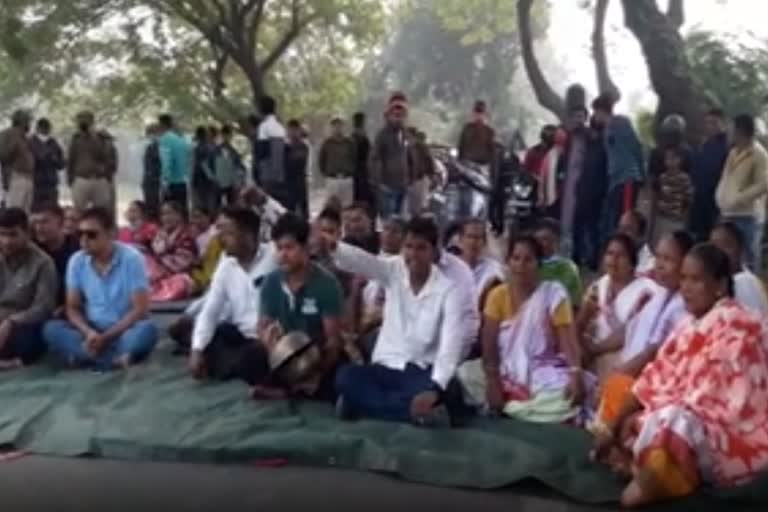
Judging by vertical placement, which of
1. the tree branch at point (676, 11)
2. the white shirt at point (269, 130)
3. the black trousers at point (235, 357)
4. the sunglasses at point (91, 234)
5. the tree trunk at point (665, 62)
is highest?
the tree branch at point (676, 11)

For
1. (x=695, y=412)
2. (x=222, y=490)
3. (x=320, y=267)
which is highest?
(x=320, y=267)

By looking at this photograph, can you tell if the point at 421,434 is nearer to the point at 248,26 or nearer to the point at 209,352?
the point at 209,352

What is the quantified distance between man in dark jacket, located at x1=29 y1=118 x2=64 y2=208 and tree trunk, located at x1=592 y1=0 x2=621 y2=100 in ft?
22.7

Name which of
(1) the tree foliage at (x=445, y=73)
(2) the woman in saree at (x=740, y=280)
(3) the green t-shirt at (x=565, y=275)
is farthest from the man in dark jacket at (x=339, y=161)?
(1) the tree foliage at (x=445, y=73)

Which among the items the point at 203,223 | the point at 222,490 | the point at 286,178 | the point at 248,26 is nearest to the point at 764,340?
the point at 222,490

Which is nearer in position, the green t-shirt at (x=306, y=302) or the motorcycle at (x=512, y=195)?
the green t-shirt at (x=306, y=302)

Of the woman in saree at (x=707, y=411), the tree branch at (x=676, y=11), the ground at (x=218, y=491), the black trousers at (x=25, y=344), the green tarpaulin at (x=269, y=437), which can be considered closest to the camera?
the woman in saree at (x=707, y=411)

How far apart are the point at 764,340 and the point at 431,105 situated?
111ft

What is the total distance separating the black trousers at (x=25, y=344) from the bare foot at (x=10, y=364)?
3cm

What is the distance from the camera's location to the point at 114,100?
19.4m

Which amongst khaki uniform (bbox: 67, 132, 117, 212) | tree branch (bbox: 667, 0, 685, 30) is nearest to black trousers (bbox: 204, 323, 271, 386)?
khaki uniform (bbox: 67, 132, 117, 212)

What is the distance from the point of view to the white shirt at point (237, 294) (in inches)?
267

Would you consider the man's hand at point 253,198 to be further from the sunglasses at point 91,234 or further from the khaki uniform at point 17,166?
the khaki uniform at point 17,166

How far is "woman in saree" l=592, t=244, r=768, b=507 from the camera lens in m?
4.62
